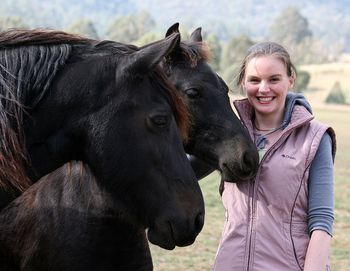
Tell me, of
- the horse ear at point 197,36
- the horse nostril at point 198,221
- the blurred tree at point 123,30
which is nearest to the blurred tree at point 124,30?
the blurred tree at point 123,30

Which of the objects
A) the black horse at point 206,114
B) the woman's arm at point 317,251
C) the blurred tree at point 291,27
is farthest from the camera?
the blurred tree at point 291,27

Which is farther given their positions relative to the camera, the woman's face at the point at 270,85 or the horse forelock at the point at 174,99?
the woman's face at the point at 270,85

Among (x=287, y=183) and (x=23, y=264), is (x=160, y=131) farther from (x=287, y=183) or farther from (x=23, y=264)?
(x=23, y=264)

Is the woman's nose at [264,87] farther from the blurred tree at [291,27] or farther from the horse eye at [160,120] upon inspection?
the blurred tree at [291,27]

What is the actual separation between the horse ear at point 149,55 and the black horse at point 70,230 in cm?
60

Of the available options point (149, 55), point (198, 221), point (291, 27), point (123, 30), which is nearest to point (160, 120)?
point (149, 55)

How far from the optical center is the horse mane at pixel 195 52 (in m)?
3.53

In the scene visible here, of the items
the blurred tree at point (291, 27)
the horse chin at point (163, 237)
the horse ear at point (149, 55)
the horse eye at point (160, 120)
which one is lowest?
the blurred tree at point (291, 27)

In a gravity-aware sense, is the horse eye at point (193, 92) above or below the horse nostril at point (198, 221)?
above

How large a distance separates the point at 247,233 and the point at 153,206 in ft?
1.96

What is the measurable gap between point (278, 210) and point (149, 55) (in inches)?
40.2

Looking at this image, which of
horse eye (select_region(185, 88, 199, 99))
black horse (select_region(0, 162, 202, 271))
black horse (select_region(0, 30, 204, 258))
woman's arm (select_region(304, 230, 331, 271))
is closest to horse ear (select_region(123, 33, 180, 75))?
black horse (select_region(0, 30, 204, 258))

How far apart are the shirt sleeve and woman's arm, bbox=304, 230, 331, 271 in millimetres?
33

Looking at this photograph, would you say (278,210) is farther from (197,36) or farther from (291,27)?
(291,27)
